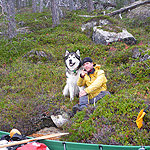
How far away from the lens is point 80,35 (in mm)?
13625

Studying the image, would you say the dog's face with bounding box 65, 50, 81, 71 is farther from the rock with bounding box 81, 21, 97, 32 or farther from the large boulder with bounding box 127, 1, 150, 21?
the large boulder with bounding box 127, 1, 150, 21

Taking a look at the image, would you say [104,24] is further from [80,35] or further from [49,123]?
[49,123]

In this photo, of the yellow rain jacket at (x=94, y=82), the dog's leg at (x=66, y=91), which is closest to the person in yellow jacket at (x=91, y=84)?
the yellow rain jacket at (x=94, y=82)

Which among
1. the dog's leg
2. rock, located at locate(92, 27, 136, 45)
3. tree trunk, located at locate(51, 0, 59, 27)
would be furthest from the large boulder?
the dog's leg

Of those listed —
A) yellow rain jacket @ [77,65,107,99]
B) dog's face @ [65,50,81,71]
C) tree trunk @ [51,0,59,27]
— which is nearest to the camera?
yellow rain jacket @ [77,65,107,99]

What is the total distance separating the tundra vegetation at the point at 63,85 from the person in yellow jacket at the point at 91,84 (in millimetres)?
309

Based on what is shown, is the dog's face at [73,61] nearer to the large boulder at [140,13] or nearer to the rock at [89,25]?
the rock at [89,25]

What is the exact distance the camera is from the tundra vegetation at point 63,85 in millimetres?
4309

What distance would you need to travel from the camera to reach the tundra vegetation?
170 inches

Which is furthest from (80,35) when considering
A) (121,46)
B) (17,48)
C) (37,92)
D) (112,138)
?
(112,138)

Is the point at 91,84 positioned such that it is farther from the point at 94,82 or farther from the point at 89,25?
the point at 89,25

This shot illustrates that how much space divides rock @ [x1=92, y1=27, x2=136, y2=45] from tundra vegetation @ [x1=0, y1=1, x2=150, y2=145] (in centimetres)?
49

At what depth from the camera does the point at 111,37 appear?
1188 cm

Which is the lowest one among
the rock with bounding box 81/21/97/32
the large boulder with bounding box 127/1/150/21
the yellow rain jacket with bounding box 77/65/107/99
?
the yellow rain jacket with bounding box 77/65/107/99
